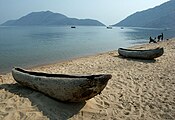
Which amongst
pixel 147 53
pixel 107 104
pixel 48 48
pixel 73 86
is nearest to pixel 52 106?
pixel 73 86

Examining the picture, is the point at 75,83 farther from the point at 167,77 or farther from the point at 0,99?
the point at 167,77

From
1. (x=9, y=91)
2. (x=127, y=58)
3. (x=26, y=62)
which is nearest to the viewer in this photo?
(x=9, y=91)

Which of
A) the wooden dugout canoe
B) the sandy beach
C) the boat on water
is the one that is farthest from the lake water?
the wooden dugout canoe

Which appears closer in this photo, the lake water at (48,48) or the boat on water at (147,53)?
the boat on water at (147,53)

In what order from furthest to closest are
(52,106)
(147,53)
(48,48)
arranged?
(48,48), (147,53), (52,106)

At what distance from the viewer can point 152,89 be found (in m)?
9.28

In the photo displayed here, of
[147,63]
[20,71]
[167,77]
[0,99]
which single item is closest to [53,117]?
[0,99]

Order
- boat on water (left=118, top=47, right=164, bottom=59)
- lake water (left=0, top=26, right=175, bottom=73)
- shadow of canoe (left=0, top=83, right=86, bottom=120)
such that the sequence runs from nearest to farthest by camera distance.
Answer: shadow of canoe (left=0, top=83, right=86, bottom=120), boat on water (left=118, top=47, right=164, bottom=59), lake water (left=0, top=26, right=175, bottom=73)

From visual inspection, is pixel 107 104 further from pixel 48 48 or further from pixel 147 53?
pixel 48 48

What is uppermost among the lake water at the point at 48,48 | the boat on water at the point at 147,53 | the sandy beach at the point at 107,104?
the boat on water at the point at 147,53

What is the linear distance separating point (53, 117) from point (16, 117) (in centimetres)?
96

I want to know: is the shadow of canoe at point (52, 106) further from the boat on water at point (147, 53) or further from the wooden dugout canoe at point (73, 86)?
the boat on water at point (147, 53)

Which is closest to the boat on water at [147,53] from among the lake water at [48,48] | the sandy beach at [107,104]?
the sandy beach at [107,104]

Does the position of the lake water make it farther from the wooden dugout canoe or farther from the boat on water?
the wooden dugout canoe
